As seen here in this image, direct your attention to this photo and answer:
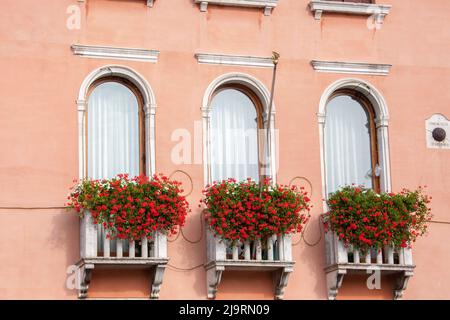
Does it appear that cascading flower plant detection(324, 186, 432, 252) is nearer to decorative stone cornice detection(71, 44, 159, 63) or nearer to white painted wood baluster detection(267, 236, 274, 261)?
white painted wood baluster detection(267, 236, 274, 261)

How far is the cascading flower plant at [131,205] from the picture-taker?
16.7 m

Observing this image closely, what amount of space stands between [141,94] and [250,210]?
2.44 meters

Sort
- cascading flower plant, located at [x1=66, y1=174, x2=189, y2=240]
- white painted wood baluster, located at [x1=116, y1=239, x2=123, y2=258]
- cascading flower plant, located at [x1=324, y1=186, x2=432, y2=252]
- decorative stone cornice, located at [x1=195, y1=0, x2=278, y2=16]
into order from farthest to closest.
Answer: decorative stone cornice, located at [x1=195, y1=0, x2=278, y2=16] → cascading flower plant, located at [x1=324, y1=186, x2=432, y2=252] → white painted wood baluster, located at [x1=116, y1=239, x2=123, y2=258] → cascading flower plant, located at [x1=66, y1=174, x2=189, y2=240]

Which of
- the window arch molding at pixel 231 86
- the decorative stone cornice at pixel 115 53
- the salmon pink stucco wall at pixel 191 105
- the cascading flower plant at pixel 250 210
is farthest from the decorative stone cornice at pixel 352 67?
the decorative stone cornice at pixel 115 53

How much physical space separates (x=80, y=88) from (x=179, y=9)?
1.95m

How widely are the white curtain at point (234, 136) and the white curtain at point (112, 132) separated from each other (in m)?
1.19

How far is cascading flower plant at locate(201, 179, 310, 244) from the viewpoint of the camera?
1709cm

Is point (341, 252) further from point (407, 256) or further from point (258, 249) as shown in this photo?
point (258, 249)

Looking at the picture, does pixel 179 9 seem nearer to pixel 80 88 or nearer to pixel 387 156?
pixel 80 88

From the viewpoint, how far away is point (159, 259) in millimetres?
16812

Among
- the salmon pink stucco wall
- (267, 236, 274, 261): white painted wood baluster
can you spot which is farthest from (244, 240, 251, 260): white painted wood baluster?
the salmon pink stucco wall

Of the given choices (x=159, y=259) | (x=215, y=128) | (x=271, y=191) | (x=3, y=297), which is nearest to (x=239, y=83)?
(x=215, y=128)

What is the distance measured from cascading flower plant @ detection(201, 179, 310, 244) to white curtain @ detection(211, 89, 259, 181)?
89 cm

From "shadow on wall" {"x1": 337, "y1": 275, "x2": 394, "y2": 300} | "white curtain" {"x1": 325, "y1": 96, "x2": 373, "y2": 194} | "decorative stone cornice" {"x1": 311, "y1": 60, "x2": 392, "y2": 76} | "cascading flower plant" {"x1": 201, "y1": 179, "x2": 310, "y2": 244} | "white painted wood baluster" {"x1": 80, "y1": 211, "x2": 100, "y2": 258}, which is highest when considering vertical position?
"decorative stone cornice" {"x1": 311, "y1": 60, "x2": 392, "y2": 76}
